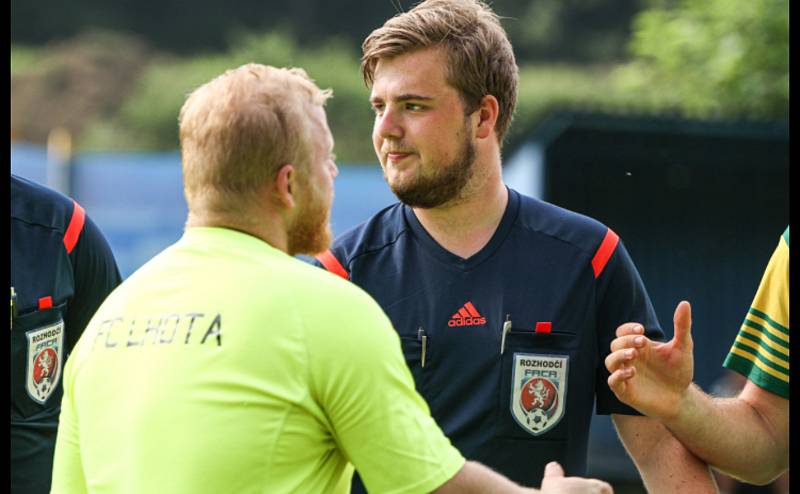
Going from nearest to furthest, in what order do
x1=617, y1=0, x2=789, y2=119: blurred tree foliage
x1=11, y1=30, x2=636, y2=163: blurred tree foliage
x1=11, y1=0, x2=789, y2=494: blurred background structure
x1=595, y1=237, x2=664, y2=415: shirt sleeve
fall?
1. x1=595, y1=237, x2=664, y2=415: shirt sleeve
2. x1=11, y1=0, x2=789, y2=494: blurred background structure
3. x1=617, y1=0, x2=789, y2=119: blurred tree foliage
4. x1=11, y1=30, x2=636, y2=163: blurred tree foliage

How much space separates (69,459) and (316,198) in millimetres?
793

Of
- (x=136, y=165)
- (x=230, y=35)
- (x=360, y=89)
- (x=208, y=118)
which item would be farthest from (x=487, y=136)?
(x=230, y=35)

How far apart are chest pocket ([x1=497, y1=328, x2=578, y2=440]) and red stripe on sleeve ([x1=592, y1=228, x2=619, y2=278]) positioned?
0.21 meters

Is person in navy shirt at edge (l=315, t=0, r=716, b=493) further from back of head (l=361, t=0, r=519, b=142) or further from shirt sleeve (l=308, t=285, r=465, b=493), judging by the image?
shirt sleeve (l=308, t=285, r=465, b=493)

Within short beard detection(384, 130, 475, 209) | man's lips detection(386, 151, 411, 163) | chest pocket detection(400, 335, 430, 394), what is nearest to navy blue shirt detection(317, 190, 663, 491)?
chest pocket detection(400, 335, 430, 394)

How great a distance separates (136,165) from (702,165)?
5702 mm

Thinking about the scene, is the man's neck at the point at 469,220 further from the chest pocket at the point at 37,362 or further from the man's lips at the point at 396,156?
the chest pocket at the point at 37,362

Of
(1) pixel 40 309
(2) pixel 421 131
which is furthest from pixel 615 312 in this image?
(1) pixel 40 309

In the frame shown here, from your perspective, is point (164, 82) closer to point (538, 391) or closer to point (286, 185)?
point (538, 391)

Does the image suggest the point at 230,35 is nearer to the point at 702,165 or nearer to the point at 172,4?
the point at 172,4

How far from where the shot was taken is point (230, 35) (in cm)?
3925

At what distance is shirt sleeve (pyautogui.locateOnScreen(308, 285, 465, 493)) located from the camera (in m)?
2.64

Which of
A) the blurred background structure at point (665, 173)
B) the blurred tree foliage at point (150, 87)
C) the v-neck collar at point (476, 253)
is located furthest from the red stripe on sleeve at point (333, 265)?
the blurred tree foliage at point (150, 87)

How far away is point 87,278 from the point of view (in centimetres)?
423
